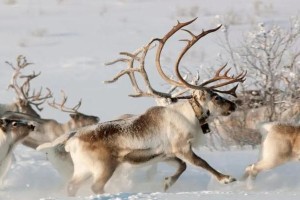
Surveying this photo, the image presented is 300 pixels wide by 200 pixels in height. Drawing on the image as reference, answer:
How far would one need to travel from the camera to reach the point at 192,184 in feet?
32.3

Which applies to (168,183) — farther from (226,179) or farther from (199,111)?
(199,111)

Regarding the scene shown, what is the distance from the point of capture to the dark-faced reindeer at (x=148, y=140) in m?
8.74

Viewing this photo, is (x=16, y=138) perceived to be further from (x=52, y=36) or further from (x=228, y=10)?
(x=228, y=10)

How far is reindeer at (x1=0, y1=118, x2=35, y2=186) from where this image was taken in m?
9.42

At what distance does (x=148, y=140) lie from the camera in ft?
29.5

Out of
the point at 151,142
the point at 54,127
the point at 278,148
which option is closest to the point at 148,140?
the point at 151,142

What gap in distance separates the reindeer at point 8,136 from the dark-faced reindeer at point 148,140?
2.68 ft

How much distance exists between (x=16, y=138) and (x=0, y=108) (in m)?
3.43

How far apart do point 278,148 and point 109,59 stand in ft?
40.4

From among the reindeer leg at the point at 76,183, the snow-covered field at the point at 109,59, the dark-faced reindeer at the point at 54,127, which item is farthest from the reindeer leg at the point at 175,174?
the dark-faced reindeer at the point at 54,127

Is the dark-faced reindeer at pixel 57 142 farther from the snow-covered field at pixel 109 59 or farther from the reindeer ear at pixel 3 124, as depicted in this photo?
the reindeer ear at pixel 3 124

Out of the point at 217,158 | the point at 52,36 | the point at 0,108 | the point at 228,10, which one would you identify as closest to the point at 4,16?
the point at 52,36

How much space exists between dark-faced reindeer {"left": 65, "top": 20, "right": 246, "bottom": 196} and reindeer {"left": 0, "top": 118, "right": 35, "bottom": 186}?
32.2 inches

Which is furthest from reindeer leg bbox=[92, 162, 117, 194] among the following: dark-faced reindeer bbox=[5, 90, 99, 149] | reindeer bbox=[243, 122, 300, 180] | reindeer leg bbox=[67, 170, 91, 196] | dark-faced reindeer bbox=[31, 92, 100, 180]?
dark-faced reindeer bbox=[5, 90, 99, 149]
